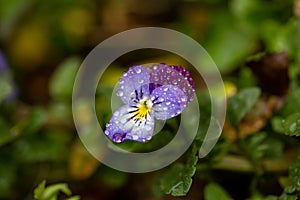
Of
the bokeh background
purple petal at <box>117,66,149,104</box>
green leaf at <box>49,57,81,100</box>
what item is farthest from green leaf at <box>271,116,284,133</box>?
green leaf at <box>49,57,81,100</box>

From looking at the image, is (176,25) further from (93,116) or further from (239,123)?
(239,123)

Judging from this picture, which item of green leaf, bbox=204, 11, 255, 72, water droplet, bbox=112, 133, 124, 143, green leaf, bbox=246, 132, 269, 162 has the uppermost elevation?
green leaf, bbox=204, 11, 255, 72

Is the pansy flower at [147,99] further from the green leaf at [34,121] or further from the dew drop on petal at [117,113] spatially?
the green leaf at [34,121]

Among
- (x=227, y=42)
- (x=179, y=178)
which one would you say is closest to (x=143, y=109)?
(x=179, y=178)

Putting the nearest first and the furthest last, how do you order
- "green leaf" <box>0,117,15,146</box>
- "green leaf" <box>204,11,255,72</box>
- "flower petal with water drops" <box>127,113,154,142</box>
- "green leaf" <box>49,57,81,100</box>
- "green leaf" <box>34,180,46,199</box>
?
1. "flower petal with water drops" <box>127,113,154,142</box>
2. "green leaf" <box>34,180,46,199</box>
3. "green leaf" <box>0,117,15,146</box>
4. "green leaf" <box>49,57,81,100</box>
5. "green leaf" <box>204,11,255,72</box>

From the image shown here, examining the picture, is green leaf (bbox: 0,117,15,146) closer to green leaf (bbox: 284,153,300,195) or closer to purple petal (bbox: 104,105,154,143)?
purple petal (bbox: 104,105,154,143)

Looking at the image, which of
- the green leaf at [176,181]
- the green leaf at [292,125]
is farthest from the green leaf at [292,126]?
the green leaf at [176,181]
